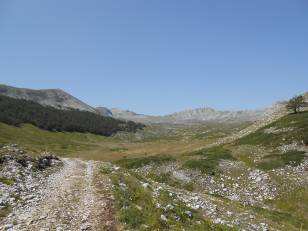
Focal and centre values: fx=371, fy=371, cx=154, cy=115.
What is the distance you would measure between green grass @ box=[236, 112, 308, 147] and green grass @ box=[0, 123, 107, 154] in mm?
65011

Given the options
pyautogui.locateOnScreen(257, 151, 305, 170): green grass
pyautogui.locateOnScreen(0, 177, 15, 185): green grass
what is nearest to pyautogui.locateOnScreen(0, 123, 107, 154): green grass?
pyautogui.locateOnScreen(257, 151, 305, 170): green grass

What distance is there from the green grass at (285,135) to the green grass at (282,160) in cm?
569

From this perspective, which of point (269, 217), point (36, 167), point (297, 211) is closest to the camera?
point (269, 217)

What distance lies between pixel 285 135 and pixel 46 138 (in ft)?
340

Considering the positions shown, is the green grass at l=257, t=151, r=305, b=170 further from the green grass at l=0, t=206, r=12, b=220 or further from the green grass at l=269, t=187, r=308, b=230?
the green grass at l=0, t=206, r=12, b=220

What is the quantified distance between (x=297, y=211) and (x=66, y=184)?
22.4 meters

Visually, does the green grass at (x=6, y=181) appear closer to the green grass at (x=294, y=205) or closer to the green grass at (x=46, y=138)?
the green grass at (x=294, y=205)

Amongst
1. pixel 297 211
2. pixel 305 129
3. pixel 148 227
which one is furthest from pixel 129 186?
pixel 305 129

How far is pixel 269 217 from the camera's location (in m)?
32.1

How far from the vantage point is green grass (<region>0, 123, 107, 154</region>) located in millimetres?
120356

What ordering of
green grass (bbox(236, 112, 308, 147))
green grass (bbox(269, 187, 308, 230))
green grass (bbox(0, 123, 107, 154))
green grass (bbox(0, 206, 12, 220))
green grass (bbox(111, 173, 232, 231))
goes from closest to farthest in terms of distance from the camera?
green grass (bbox(0, 206, 12, 220))
green grass (bbox(111, 173, 232, 231))
green grass (bbox(269, 187, 308, 230))
green grass (bbox(236, 112, 308, 147))
green grass (bbox(0, 123, 107, 154))

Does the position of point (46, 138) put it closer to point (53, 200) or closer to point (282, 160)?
point (282, 160)

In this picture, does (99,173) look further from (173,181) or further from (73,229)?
(73,229)

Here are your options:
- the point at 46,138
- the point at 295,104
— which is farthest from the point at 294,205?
the point at 46,138
